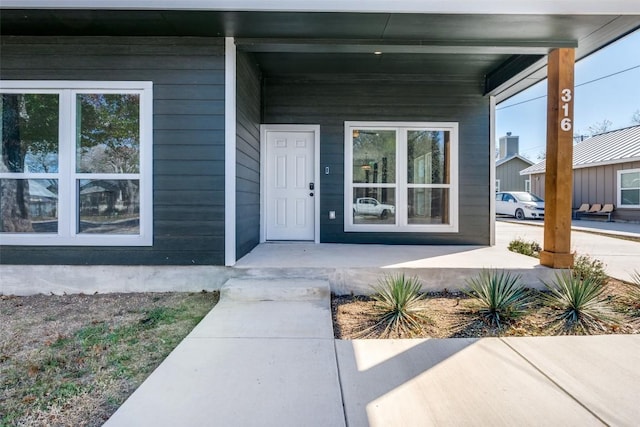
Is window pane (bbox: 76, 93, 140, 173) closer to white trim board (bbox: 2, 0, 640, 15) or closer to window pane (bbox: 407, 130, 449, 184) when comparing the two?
white trim board (bbox: 2, 0, 640, 15)

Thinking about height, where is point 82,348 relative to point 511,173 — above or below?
below

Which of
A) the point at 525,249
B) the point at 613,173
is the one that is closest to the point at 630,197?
the point at 613,173

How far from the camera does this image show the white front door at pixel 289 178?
18.5ft

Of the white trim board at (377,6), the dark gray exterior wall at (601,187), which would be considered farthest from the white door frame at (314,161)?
the dark gray exterior wall at (601,187)

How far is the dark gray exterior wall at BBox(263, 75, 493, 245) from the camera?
219 inches

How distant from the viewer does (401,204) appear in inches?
221

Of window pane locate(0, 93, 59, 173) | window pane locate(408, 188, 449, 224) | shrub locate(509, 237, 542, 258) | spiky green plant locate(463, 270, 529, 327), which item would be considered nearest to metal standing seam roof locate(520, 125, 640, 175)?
shrub locate(509, 237, 542, 258)

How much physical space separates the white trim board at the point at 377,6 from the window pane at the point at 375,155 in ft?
7.86

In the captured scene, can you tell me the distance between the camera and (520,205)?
15.3 metres

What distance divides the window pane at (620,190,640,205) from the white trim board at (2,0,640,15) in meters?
12.1

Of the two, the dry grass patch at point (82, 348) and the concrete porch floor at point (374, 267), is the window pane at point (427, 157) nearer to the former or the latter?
the concrete porch floor at point (374, 267)

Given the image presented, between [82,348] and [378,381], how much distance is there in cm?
213

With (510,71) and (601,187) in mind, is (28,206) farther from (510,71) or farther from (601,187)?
(601,187)

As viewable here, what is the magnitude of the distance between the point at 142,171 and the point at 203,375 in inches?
103
